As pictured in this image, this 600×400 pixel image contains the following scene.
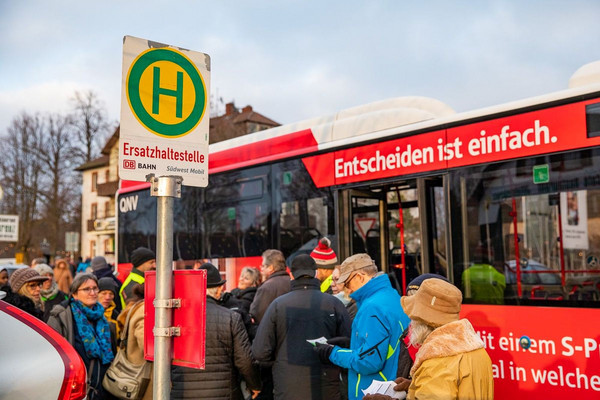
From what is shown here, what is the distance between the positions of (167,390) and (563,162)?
437cm

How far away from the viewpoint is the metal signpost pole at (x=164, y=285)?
2938mm

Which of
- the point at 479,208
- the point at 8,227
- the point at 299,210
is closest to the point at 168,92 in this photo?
the point at 479,208

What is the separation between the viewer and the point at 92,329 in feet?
18.4

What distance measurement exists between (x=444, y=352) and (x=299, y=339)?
2.12m

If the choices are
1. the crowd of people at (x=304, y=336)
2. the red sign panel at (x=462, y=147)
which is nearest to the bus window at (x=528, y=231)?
the red sign panel at (x=462, y=147)

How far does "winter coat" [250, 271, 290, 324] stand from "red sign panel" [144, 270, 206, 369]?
142 inches

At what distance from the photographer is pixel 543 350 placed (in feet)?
18.5

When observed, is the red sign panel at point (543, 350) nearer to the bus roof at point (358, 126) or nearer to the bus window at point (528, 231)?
the bus window at point (528, 231)

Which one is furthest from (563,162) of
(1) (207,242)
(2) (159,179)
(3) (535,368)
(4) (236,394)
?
(1) (207,242)

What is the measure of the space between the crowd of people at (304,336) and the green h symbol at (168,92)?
5.13ft

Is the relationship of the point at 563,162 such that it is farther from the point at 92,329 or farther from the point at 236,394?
the point at 92,329

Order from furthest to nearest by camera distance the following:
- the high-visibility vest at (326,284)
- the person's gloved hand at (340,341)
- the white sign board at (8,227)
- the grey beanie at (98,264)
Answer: the white sign board at (8,227)
the grey beanie at (98,264)
the high-visibility vest at (326,284)
the person's gloved hand at (340,341)

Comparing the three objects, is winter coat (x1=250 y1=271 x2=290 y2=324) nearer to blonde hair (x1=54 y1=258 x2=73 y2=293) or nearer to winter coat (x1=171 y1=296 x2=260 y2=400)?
winter coat (x1=171 y1=296 x2=260 y2=400)

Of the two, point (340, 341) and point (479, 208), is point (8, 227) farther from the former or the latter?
point (340, 341)
